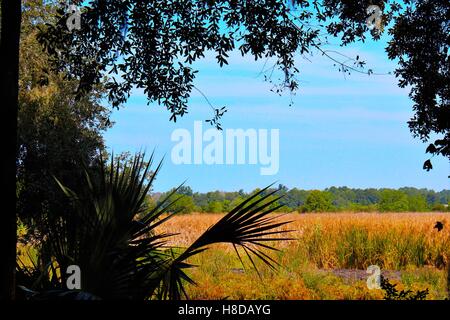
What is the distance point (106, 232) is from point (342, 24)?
18.4 ft

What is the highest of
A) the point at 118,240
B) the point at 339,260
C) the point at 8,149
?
the point at 8,149

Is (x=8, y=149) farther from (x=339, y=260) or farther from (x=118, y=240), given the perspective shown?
(x=339, y=260)

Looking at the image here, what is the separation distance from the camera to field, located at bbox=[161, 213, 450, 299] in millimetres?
11977

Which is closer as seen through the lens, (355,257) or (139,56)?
(139,56)

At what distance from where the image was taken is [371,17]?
848cm

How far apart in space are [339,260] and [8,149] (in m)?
12.1

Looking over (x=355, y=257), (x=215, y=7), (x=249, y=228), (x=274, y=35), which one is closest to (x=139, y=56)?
(x=215, y=7)

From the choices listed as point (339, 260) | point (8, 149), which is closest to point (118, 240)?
point (8, 149)

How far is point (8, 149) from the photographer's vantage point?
541 centimetres

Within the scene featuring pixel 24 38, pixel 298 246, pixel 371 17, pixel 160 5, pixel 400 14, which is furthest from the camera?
pixel 298 246

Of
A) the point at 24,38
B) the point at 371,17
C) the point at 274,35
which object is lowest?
the point at 274,35
